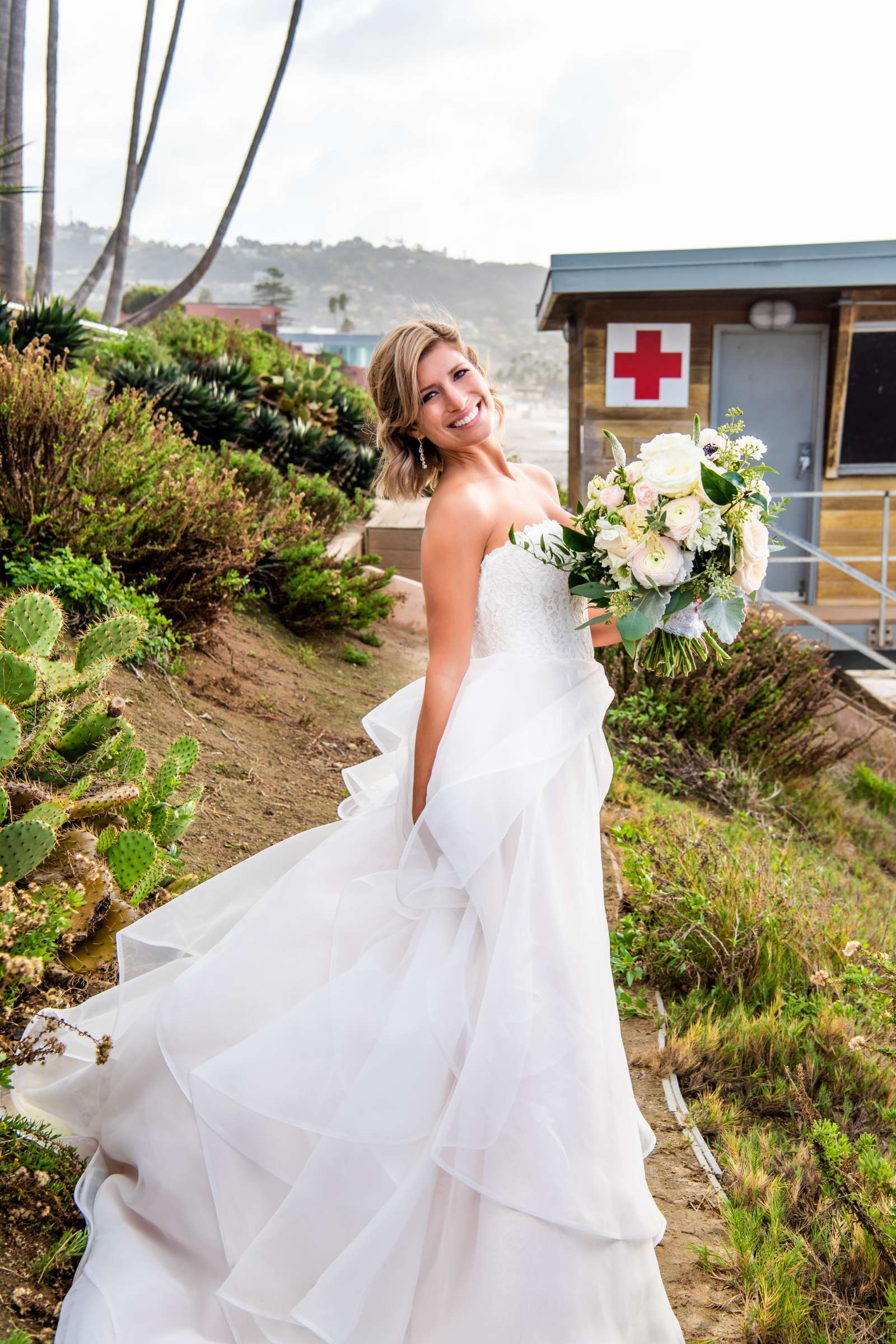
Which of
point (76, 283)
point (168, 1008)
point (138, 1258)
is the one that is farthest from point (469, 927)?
point (76, 283)

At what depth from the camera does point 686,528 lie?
224 centimetres

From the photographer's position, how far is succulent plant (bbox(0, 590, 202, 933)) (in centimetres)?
273

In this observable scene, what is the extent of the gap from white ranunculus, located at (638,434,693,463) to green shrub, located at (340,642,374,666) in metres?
5.12

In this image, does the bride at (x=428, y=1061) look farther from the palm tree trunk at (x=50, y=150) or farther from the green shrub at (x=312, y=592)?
the palm tree trunk at (x=50, y=150)

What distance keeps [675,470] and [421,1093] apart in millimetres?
1494

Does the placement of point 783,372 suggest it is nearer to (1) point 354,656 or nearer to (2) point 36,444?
(1) point 354,656

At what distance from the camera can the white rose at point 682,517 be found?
87.9 inches

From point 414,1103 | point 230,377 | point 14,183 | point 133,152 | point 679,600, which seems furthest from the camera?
point 133,152

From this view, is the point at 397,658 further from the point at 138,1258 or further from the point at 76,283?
the point at 76,283

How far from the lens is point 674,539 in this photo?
7.47ft

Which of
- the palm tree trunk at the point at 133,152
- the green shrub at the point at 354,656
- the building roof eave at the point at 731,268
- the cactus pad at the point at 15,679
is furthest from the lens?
the palm tree trunk at the point at 133,152

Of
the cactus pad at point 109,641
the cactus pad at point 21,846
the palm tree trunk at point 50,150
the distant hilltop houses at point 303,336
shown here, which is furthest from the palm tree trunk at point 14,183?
the cactus pad at point 21,846

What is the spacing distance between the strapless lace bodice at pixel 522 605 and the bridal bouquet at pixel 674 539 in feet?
0.15

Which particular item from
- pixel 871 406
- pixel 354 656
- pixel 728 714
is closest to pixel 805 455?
pixel 871 406
